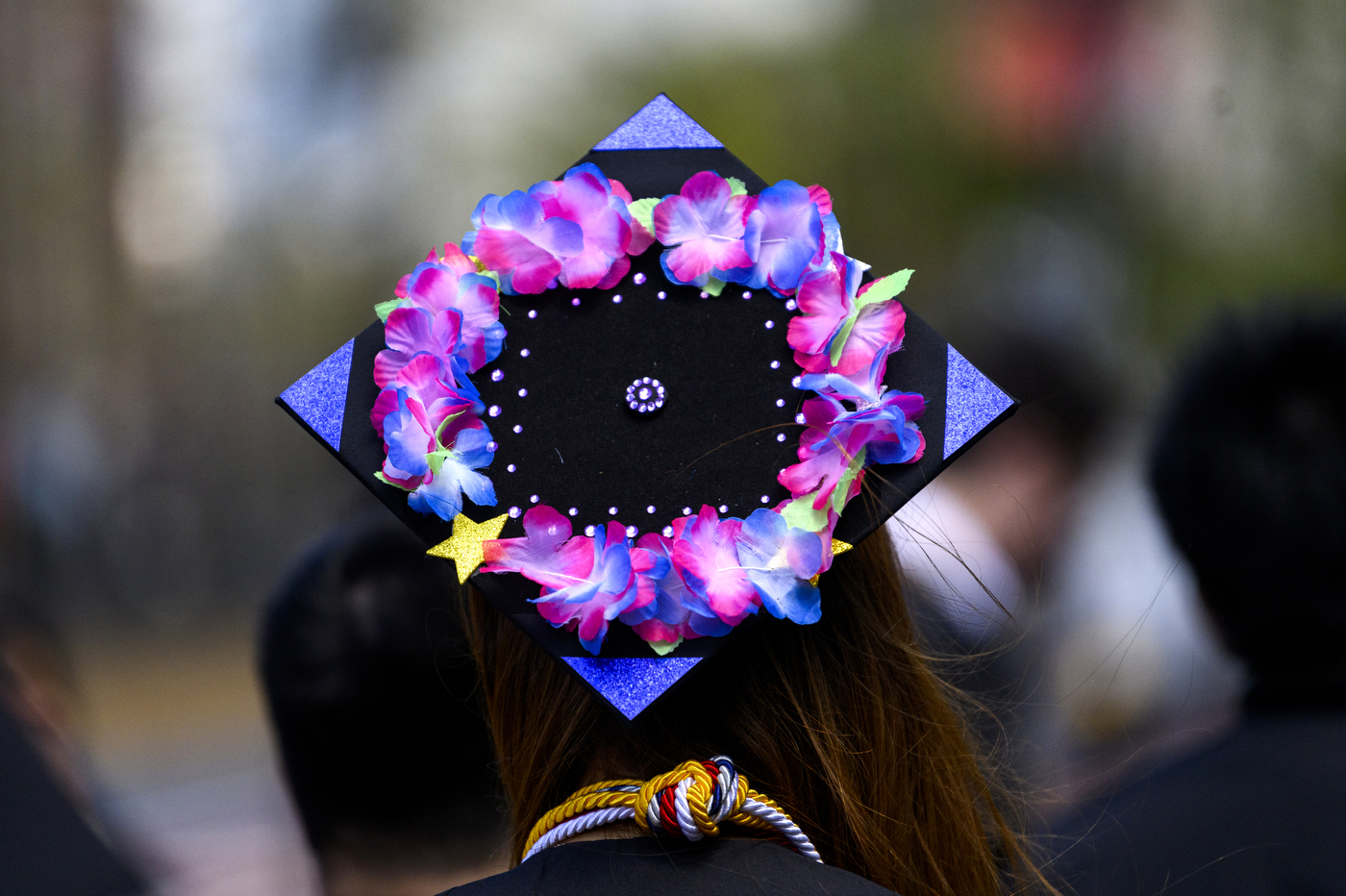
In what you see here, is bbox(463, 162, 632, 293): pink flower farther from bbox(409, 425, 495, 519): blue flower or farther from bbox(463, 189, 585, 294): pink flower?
bbox(409, 425, 495, 519): blue flower

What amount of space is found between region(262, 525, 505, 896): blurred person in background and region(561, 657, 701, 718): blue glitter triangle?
2.12 ft

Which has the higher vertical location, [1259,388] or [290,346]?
[1259,388]

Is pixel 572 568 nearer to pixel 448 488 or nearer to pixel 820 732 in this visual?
pixel 448 488

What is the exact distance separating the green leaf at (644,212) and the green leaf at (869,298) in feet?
0.82

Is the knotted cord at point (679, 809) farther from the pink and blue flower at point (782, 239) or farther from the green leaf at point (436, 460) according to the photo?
the pink and blue flower at point (782, 239)

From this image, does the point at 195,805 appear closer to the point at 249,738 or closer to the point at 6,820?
the point at 249,738

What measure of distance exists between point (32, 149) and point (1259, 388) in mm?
11599

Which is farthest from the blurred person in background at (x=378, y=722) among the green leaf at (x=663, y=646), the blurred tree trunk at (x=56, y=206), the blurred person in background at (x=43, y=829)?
the blurred tree trunk at (x=56, y=206)

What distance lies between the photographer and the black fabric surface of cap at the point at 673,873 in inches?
41.6

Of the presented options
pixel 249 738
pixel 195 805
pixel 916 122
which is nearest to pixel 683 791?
pixel 195 805

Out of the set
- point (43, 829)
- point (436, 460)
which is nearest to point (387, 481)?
point (436, 460)

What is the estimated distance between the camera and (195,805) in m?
7.30

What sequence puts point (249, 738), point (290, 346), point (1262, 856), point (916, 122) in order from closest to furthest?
1. point (1262, 856)
2. point (249, 738)
3. point (916, 122)
4. point (290, 346)

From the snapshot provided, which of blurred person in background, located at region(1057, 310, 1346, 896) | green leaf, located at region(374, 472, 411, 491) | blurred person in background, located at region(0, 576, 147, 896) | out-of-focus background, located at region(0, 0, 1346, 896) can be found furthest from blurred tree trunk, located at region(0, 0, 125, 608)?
blurred person in background, located at region(1057, 310, 1346, 896)
